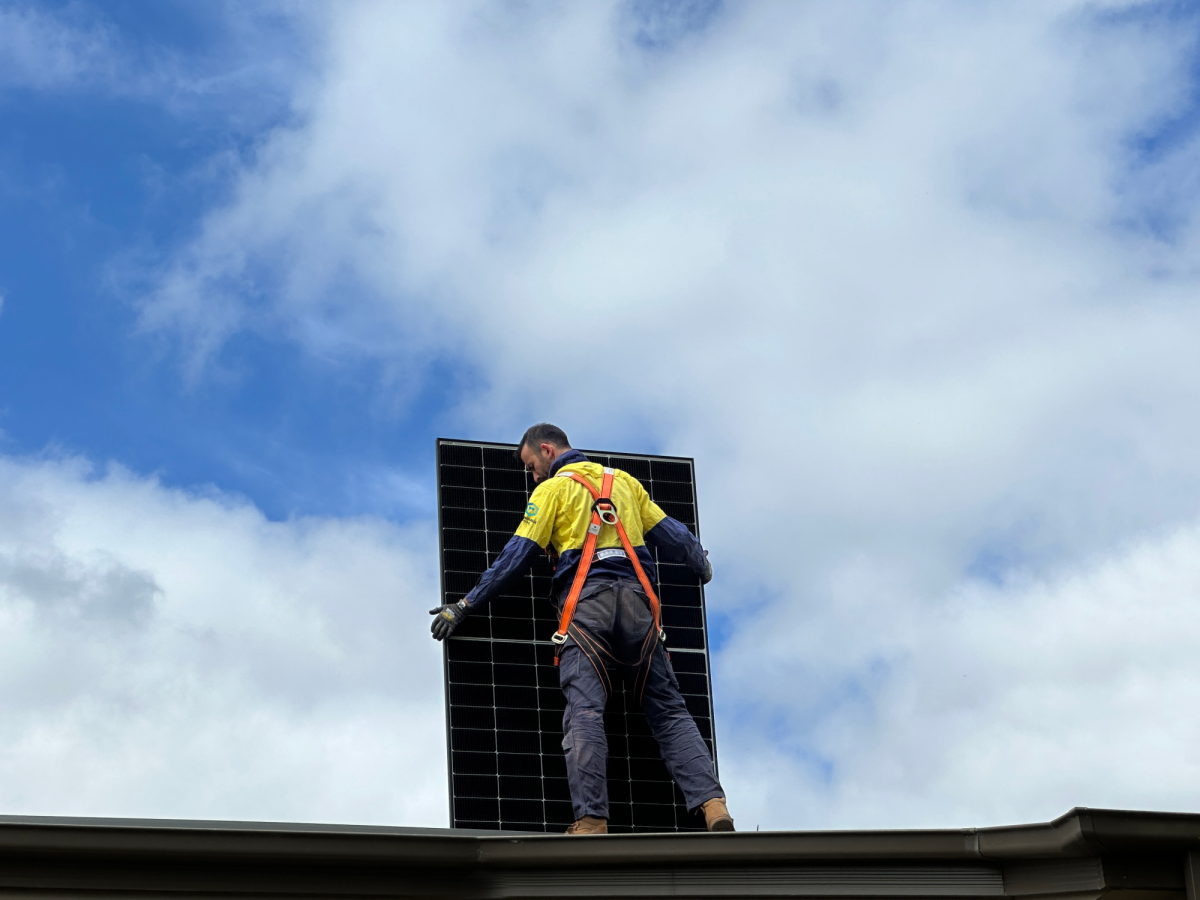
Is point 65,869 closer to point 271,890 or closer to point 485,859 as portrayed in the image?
point 271,890

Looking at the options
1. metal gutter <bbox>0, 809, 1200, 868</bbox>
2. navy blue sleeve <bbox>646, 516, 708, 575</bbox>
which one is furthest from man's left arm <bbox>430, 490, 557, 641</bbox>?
metal gutter <bbox>0, 809, 1200, 868</bbox>

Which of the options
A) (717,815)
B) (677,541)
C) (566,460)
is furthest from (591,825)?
(566,460)

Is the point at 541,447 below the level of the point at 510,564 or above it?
above

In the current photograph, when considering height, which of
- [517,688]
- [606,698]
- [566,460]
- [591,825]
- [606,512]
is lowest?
[591,825]

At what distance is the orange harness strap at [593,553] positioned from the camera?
9.76 m

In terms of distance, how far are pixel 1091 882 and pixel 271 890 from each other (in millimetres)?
3757

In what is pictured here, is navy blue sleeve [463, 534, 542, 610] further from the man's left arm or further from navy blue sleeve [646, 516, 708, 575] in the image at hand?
navy blue sleeve [646, 516, 708, 575]

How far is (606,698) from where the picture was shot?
9562 mm

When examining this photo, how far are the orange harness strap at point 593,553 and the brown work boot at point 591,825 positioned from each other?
1.20m

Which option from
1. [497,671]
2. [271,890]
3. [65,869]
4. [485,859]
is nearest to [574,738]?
[497,671]

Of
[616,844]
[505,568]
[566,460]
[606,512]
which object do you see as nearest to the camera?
[616,844]

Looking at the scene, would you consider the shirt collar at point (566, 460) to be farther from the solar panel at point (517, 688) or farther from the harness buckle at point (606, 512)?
the solar panel at point (517, 688)

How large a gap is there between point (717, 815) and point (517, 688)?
1710 mm

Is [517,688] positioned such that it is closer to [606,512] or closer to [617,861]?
[606,512]
